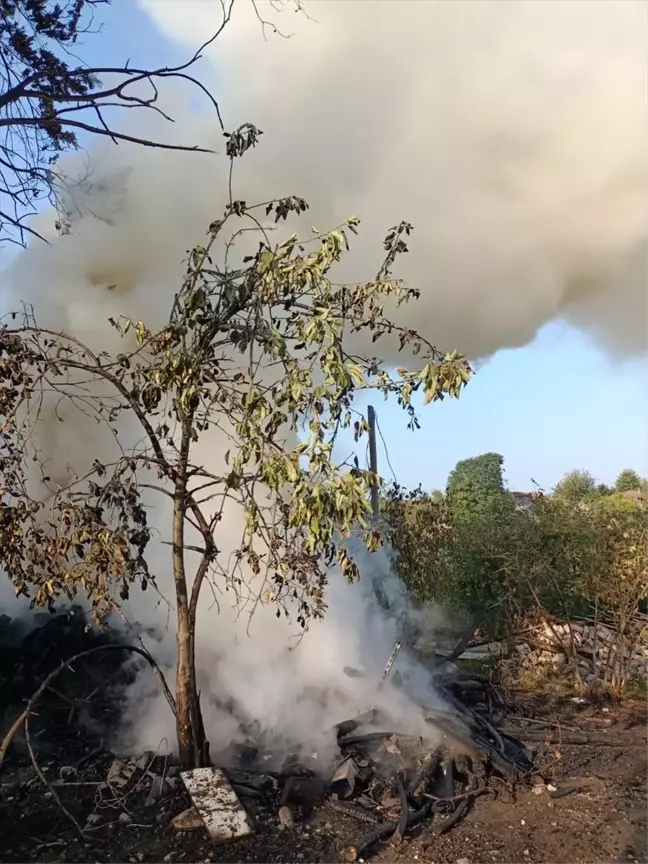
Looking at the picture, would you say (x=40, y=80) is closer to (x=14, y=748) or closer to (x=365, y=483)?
(x=365, y=483)

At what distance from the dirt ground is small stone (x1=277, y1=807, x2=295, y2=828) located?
39mm

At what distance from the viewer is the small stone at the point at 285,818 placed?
13.4 ft

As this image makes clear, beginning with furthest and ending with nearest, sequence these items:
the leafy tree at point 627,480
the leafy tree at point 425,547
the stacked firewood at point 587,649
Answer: the leafy tree at point 627,480
the leafy tree at point 425,547
the stacked firewood at point 587,649

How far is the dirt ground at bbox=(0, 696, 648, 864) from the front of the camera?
375 centimetres

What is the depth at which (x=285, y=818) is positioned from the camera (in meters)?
4.12

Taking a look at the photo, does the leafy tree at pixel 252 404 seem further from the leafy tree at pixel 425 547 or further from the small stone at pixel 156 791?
the leafy tree at pixel 425 547

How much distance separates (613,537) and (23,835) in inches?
247

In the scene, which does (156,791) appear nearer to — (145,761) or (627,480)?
(145,761)

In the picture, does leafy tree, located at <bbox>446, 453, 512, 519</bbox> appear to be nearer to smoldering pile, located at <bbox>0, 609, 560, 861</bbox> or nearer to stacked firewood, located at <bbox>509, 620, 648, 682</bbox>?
stacked firewood, located at <bbox>509, 620, 648, 682</bbox>

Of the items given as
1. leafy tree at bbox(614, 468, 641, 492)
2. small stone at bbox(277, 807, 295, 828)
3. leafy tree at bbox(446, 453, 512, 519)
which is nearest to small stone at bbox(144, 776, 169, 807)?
small stone at bbox(277, 807, 295, 828)

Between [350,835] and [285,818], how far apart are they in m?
→ 0.39

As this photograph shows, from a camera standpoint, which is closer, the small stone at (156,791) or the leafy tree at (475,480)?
the small stone at (156,791)

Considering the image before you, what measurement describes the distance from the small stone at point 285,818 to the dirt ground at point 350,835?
0.04 metres

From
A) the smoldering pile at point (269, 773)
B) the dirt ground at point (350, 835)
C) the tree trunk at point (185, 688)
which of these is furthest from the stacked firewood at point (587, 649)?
the tree trunk at point (185, 688)
